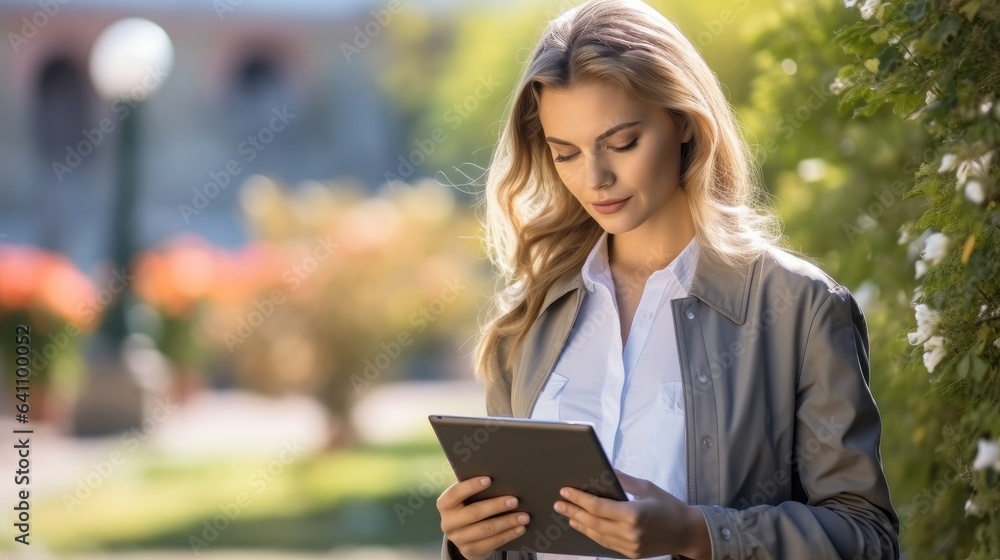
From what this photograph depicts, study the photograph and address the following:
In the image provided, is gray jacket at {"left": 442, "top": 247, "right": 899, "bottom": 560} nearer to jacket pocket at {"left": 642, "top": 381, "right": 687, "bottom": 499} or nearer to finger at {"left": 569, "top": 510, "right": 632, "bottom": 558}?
jacket pocket at {"left": 642, "top": 381, "right": 687, "bottom": 499}

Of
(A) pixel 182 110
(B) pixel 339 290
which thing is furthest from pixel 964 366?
(A) pixel 182 110

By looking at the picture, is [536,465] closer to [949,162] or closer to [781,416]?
[781,416]

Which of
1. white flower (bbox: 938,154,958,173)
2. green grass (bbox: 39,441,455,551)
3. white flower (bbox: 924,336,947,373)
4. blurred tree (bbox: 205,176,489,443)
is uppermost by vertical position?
blurred tree (bbox: 205,176,489,443)

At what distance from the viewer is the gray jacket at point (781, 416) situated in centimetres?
191

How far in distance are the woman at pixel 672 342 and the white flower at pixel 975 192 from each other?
463 millimetres

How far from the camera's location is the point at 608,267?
239 centimetres

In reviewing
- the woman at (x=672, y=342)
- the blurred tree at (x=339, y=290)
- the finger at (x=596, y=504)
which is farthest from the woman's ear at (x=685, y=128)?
the blurred tree at (x=339, y=290)

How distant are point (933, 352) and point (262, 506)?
30.9 ft

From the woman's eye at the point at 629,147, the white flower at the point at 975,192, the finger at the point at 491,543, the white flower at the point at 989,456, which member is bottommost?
the finger at the point at 491,543

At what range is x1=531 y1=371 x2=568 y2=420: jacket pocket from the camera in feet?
7.25

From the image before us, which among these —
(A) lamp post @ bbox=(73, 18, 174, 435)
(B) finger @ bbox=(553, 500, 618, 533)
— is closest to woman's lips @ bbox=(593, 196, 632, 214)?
(B) finger @ bbox=(553, 500, 618, 533)

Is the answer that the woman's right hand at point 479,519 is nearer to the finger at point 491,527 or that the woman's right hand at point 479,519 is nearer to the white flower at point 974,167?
the finger at point 491,527

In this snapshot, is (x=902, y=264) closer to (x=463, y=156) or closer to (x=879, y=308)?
(x=879, y=308)

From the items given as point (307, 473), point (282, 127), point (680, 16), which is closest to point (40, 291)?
point (307, 473)
